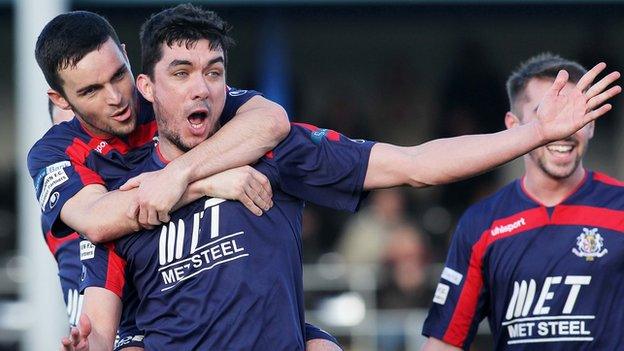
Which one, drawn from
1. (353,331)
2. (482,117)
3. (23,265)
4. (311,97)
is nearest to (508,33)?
(482,117)

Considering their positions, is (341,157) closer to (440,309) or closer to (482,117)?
(440,309)

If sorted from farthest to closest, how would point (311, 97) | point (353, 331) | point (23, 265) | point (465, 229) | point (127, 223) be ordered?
1. point (311, 97)
2. point (23, 265)
3. point (353, 331)
4. point (465, 229)
5. point (127, 223)

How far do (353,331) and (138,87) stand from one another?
5.62 m

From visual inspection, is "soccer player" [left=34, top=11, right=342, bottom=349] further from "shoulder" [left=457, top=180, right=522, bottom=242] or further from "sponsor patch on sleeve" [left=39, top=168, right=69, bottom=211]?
"shoulder" [left=457, top=180, right=522, bottom=242]

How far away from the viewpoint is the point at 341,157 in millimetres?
4676

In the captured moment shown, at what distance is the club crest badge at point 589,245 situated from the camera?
534 centimetres

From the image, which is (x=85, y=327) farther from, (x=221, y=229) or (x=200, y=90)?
(x=200, y=90)

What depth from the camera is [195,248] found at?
4.62m

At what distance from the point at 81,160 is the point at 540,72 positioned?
196cm

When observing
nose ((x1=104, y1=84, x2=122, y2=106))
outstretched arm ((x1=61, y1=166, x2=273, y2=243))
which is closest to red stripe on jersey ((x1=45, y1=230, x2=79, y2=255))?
nose ((x1=104, y1=84, x2=122, y2=106))

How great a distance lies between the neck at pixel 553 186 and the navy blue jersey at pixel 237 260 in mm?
1123

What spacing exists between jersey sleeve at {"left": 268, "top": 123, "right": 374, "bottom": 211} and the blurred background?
564 cm

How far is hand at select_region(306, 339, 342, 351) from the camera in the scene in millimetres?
4664

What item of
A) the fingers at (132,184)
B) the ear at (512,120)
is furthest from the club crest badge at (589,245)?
the fingers at (132,184)
